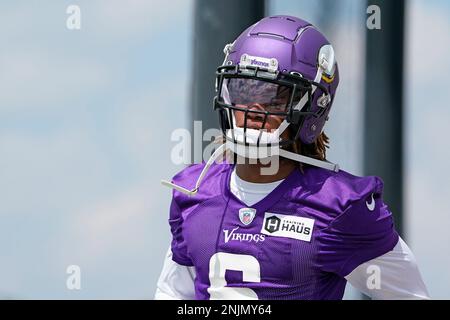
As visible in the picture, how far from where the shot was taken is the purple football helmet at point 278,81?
2.02 meters

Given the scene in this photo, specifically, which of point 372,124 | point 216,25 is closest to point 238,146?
point 216,25

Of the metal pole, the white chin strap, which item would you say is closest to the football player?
the white chin strap

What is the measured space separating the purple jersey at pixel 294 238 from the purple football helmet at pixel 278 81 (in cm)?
11

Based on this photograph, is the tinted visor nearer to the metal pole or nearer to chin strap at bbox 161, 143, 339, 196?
chin strap at bbox 161, 143, 339, 196

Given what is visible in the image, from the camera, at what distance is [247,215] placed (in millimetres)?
2037

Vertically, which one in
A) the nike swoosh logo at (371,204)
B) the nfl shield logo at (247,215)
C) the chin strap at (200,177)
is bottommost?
the nfl shield logo at (247,215)

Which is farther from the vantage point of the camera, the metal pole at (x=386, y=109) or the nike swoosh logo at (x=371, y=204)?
the metal pole at (x=386, y=109)

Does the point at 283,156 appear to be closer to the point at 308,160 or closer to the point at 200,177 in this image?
the point at 308,160

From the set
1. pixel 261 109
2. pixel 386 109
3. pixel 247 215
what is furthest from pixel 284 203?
pixel 386 109

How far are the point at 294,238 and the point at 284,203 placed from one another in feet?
0.27

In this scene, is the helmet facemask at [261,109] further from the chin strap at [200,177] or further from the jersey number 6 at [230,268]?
the jersey number 6 at [230,268]

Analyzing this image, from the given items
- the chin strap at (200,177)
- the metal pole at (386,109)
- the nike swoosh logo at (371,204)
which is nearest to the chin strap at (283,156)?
the chin strap at (200,177)

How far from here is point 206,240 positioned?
81.1 inches

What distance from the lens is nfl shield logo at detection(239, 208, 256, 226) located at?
2.03 m
